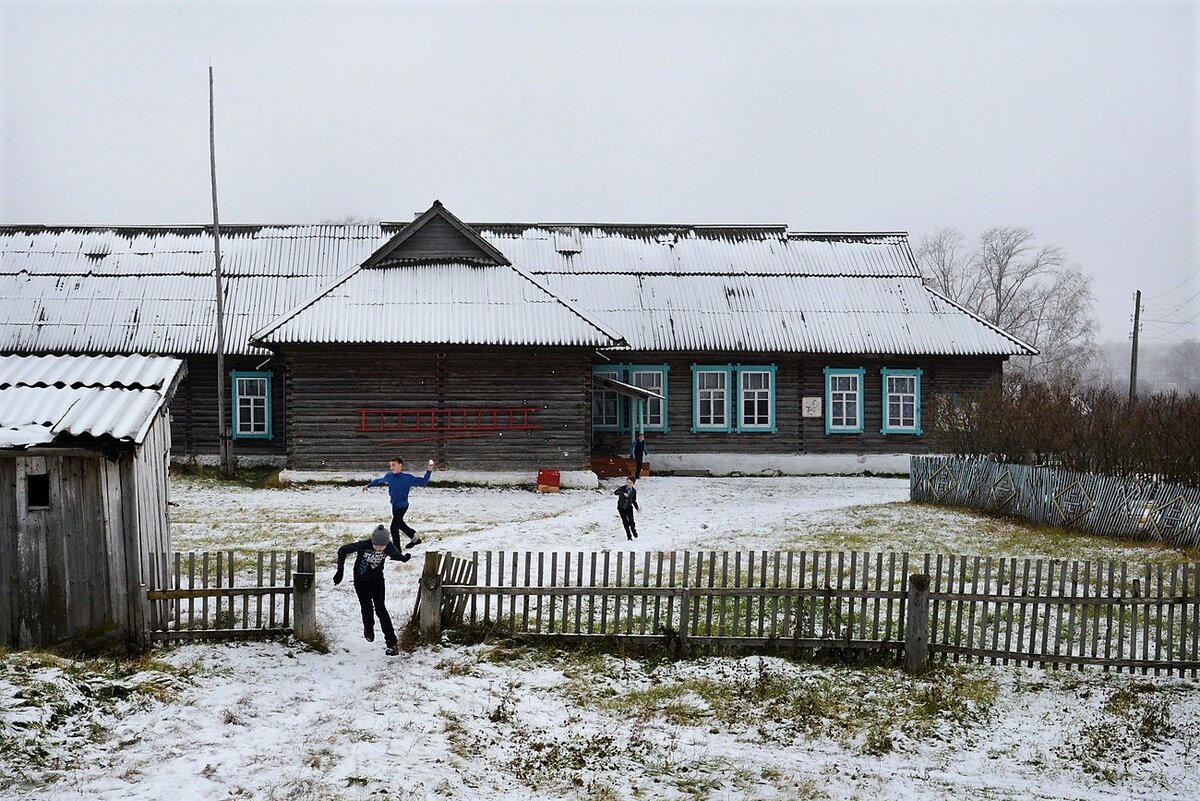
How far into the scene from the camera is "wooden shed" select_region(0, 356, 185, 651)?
8.90 meters

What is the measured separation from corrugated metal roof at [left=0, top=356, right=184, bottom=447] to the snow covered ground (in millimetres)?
2146

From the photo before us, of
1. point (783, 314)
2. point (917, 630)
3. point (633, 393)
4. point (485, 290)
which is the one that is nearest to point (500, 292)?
point (485, 290)

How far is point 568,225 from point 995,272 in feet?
138

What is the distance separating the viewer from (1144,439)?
57.8ft

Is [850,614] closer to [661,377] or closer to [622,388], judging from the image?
[622,388]

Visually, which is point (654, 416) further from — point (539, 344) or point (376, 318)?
point (376, 318)

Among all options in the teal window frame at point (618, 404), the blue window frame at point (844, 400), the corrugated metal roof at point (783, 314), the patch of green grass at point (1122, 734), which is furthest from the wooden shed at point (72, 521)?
the blue window frame at point (844, 400)

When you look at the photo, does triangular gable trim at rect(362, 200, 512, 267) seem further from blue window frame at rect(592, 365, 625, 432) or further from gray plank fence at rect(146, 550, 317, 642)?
gray plank fence at rect(146, 550, 317, 642)

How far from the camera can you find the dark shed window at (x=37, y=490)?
353 inches

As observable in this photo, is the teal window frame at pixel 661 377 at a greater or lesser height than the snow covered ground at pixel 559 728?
greater

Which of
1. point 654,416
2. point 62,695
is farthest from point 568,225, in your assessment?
point 62,695

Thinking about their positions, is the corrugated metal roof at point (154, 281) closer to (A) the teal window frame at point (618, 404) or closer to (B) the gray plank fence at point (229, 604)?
(A) the teal window frame at point (618, 404)

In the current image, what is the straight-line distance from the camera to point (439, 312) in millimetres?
23297

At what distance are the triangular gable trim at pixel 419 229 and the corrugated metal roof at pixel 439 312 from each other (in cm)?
34
